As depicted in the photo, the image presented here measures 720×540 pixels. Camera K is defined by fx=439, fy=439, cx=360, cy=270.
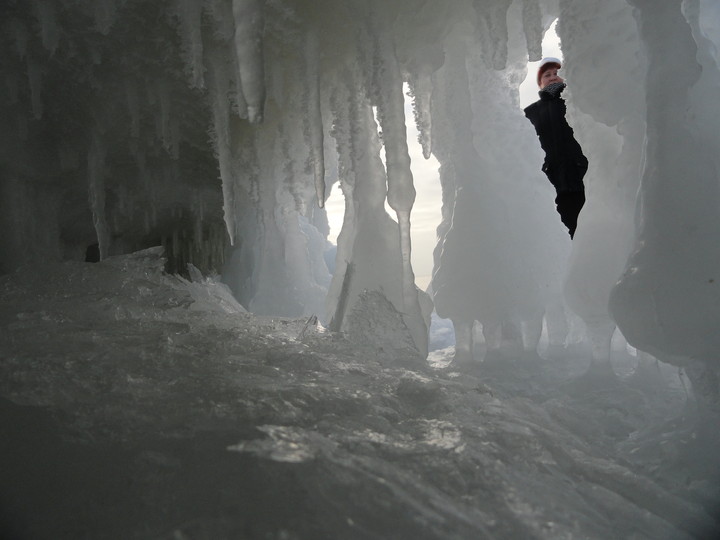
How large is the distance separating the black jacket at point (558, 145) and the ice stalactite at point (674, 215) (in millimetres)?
1951

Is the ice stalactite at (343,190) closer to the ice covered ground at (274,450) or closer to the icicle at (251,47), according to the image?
the icicle at (251,47)

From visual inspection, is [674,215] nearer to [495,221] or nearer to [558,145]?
[558,145]

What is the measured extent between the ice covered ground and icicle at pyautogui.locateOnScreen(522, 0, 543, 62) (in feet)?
9.36

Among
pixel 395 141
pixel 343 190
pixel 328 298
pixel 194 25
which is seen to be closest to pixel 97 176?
pixel 194 25

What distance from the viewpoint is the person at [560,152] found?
5527 mm

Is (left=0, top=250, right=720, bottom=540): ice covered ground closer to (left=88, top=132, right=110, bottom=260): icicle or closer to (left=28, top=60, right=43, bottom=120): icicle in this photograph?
(left=28, top=60, right=43, bottom=120): icicle

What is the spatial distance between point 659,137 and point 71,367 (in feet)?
13.6

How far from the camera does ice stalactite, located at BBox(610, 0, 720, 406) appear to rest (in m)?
3.10

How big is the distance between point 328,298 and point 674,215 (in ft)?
15.3

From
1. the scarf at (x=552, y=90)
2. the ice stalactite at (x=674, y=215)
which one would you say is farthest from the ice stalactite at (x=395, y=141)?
the scarf at (x=552, y=90)

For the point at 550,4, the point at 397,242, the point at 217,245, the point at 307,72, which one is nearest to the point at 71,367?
the point at 307,72

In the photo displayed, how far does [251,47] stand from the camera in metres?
2.97

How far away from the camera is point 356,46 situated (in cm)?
384

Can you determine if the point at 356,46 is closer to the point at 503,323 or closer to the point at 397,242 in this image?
the point at 397,242
